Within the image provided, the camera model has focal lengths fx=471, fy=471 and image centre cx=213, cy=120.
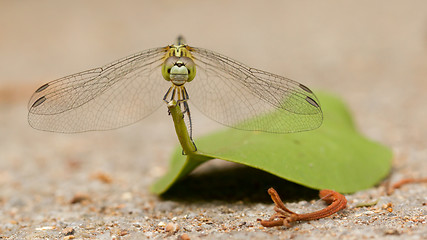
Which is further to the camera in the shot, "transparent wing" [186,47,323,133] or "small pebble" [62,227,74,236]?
"transparent wing" [186,47,323,133]

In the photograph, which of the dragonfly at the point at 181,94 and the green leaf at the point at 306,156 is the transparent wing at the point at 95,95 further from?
the green leaf at the point at 306,156

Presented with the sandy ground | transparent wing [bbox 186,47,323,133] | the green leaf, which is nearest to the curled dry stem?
the sandy ground

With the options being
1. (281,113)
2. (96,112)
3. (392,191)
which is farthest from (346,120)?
(96,112)

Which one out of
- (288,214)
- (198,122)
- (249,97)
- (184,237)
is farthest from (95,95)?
(198,122)

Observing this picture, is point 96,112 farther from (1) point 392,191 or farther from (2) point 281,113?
(1) point 392,191

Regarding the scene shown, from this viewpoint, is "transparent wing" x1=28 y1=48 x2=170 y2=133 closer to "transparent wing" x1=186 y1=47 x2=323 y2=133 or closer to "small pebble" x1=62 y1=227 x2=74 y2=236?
"transparent wing" x1=186 y1=47 x2=323 y2=133

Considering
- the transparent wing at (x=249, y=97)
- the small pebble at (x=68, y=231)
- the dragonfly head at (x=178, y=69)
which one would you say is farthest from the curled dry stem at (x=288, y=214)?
the small pebble at (x=68, y=231)

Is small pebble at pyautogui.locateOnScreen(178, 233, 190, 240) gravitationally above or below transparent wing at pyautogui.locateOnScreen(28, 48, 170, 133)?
below
